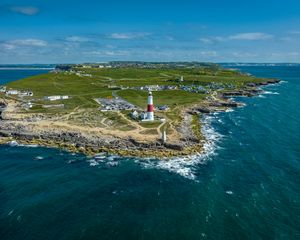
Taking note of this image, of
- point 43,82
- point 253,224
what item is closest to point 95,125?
point 253,224

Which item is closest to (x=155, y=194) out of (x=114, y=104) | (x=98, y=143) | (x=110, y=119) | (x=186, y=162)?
(x=186, y=162)

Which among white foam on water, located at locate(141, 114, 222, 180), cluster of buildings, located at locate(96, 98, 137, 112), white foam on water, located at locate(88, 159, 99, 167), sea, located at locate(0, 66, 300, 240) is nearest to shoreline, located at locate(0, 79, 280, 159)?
white foam on water, located at locate(141, 114, 222, 180)

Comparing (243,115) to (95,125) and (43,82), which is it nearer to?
(95,125)

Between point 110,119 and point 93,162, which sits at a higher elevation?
point 110,119

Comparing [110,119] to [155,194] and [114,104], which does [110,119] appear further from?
[155,194]

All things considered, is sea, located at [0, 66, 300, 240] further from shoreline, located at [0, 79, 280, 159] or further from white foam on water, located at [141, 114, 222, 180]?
shoreline, located at [0, 79, 280, 159]

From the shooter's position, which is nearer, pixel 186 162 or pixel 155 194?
pixel 155 194

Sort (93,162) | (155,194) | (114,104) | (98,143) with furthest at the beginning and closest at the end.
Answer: (114,104) < (98,143) < (93,162) < (155,194)

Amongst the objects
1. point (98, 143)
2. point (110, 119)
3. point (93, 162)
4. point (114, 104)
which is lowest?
point (93, 162)

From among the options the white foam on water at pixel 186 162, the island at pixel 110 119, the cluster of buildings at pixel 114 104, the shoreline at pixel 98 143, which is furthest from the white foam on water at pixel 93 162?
the cluster of buildings at pixel 114 104
